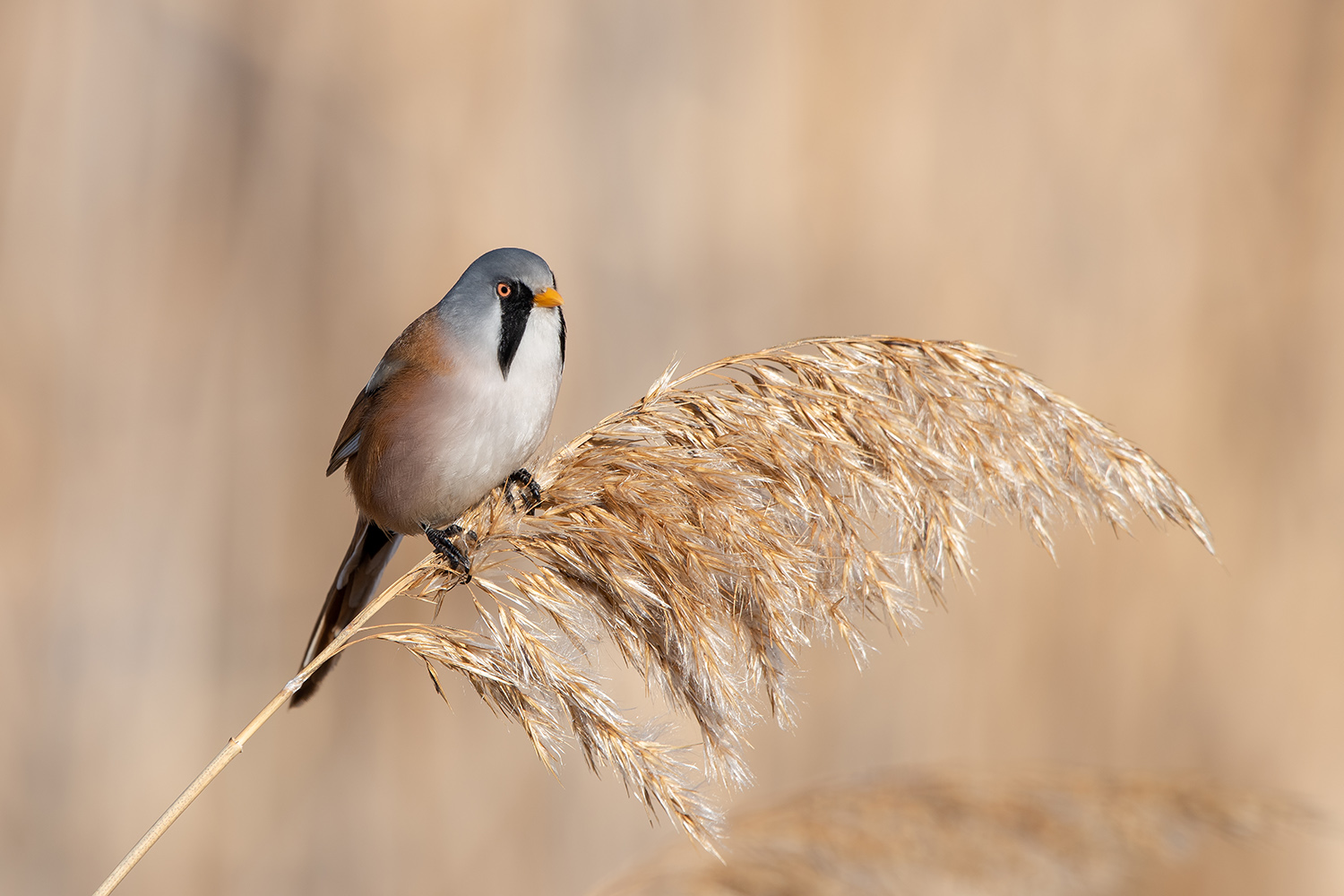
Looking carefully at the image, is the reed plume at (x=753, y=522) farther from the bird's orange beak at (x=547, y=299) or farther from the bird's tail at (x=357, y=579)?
the bird's tail at (x=357, y=579)

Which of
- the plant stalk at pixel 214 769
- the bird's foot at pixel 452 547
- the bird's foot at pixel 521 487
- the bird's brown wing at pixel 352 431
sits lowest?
the plant stalk at pixel 214 769

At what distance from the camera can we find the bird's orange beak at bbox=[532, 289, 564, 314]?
190cm

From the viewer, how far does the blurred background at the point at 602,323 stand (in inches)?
113

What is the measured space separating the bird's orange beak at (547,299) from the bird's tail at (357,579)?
24.6 inches

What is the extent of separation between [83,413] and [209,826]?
1.18 meters

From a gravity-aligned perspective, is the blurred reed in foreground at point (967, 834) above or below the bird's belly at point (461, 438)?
below

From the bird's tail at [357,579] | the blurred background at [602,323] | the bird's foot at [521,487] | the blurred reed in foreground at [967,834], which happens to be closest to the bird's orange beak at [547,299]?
the bird's foot at [521,487]

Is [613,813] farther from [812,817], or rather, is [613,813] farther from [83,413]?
[83,413]

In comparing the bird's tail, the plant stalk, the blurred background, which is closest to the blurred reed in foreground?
the blurred background

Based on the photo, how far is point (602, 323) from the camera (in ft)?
11.2

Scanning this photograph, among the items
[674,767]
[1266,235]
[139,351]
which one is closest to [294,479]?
[139,351]

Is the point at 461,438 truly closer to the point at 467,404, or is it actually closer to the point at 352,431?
the point at 467,404

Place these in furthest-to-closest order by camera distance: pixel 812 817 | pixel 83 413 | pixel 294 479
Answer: pixel 294 479 → pixel 83 413 → pixel 812 817

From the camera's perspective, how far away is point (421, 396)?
6.53ft
